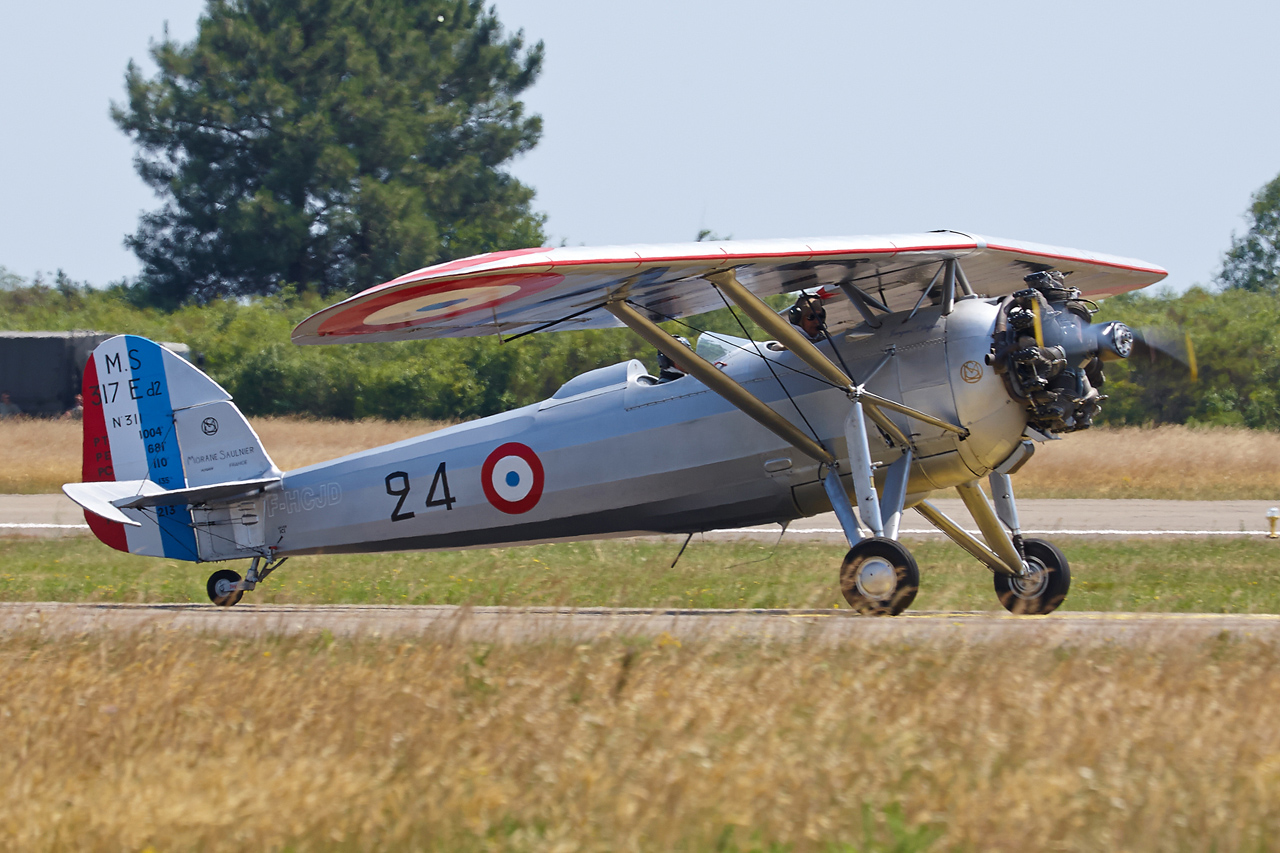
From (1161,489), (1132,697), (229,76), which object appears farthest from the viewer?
(229,76)

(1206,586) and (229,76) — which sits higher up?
(229,76)

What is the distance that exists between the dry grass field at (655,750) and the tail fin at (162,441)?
567 cm

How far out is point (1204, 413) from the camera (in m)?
37.9

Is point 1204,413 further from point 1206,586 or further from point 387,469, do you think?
point 387,469

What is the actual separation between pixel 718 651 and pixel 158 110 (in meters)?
58.6

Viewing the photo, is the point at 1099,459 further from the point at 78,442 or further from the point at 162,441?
the point at 78,442

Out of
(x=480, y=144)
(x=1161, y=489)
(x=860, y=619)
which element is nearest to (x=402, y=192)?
(x=480, y=144)

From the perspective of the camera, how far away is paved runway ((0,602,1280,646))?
7891mm

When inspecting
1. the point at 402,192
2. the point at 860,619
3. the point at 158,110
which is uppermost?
the point at 158,110

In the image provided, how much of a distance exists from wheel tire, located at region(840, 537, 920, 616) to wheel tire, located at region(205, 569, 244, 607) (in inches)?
250

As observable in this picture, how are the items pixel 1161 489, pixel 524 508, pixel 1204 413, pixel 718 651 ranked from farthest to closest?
1. pixel 1204 413
2. pixel 1161 489
3. pixel 524 508
4. pixel 718 651

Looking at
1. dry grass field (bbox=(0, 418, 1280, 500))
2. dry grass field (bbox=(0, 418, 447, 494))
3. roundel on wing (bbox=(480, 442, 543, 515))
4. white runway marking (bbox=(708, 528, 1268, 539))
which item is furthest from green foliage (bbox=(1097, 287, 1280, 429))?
roundel on wing (bbox=(480, 442, 543, 515))

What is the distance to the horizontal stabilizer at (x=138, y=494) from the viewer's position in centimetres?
1196

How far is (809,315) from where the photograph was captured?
1048cm
